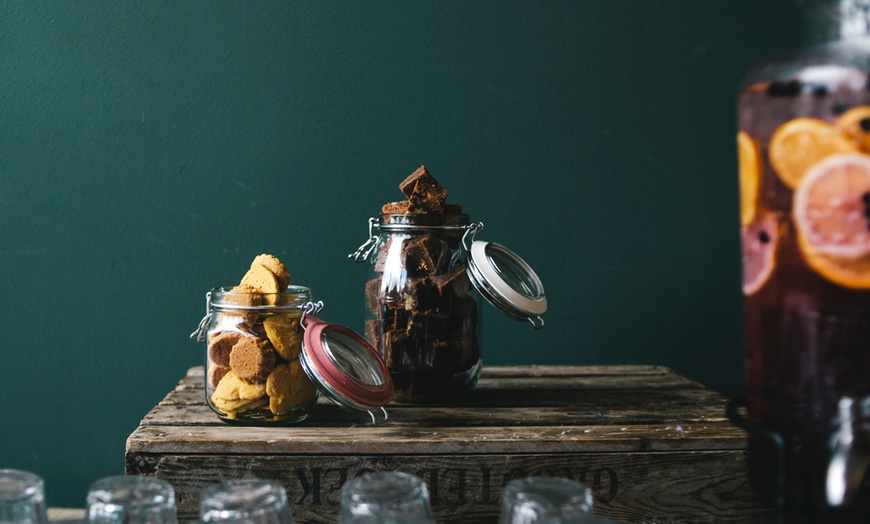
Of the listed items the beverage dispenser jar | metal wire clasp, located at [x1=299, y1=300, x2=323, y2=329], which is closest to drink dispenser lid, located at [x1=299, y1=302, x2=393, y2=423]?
metal wire clasp, located at [x1=299, y1=300, x2=323, y2=329]

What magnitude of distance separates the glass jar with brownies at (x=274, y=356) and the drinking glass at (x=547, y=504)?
0.44 m

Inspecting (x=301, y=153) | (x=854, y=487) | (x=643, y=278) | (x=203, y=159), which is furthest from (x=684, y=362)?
(x=854, y=487)

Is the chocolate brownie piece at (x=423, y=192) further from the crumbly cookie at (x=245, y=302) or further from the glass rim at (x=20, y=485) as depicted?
the glass rim at (x=20, y=485)

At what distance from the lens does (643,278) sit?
68.1 inches

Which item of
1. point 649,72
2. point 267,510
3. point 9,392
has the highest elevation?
point 649,72

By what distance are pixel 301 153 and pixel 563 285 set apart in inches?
24.3

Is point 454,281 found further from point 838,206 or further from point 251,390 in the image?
point 838,206

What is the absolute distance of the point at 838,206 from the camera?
55 cm

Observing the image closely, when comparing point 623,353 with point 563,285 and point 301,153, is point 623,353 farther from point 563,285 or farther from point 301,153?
point 301,153

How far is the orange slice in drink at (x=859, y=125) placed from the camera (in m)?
0.54

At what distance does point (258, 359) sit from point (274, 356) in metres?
0.02

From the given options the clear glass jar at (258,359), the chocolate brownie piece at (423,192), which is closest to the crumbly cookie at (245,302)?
the clear glass jar at (258,359)

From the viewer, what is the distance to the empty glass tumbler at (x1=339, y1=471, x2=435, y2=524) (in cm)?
54

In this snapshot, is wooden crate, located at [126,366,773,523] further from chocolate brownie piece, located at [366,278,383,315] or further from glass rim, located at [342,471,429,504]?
glass rim, located at [342,471,429,504]
